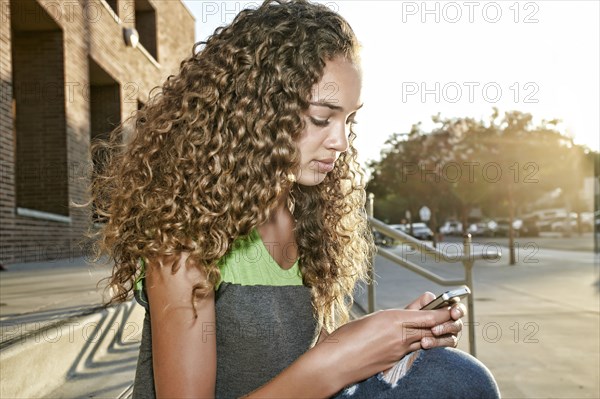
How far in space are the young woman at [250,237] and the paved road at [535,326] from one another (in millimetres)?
2556

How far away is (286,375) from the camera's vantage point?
52.4 inches

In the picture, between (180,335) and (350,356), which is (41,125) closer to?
(180,335)

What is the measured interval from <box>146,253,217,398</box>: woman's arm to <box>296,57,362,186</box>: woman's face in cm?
50

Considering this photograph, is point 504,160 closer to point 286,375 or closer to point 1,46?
point 1,46

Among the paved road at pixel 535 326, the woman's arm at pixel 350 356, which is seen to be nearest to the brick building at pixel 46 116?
the paved road at pixel 535 326

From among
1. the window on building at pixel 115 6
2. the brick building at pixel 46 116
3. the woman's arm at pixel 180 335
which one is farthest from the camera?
the window on building at pixel 115 6

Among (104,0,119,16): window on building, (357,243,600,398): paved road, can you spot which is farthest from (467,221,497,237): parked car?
(104,0,119,16): window on building

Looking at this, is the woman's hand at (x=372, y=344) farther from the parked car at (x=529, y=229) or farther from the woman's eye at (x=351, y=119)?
the parked car at (x=529, y=229)

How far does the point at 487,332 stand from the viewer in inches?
230

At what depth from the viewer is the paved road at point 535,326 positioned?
4023mm

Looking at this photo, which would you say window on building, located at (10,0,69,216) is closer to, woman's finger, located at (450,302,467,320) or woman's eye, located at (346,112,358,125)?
woman's eye, located at (346,112,358,125)

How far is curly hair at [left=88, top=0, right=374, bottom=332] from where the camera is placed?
1464mm

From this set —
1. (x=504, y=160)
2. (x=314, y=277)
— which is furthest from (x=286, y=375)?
(x=504, y=160)

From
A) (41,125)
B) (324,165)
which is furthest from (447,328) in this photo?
(41,125)
